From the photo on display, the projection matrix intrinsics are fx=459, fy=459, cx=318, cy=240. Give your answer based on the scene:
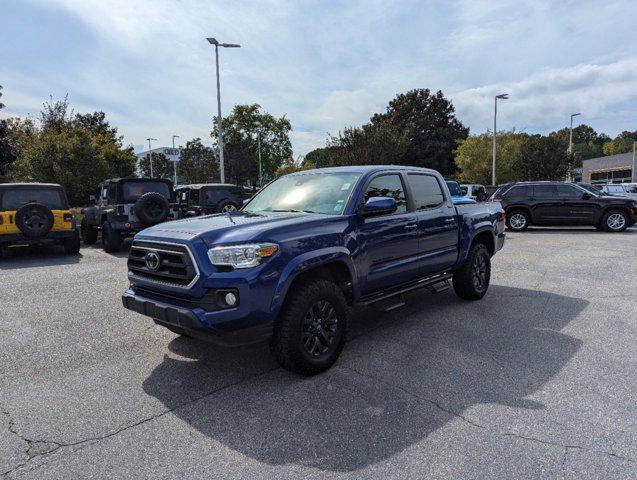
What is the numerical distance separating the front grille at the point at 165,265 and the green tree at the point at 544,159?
113 ft

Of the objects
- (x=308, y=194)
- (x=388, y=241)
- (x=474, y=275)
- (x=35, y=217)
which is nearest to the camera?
(x=388, y=241)

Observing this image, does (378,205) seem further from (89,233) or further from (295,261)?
(89,233)

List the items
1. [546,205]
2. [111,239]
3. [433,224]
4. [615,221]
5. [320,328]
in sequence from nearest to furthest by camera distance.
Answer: [320,328]
[433,224]
[111,239]
[615,221]
[546,205]

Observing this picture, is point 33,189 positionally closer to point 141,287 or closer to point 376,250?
point 141,287

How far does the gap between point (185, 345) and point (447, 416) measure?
8.72 ft

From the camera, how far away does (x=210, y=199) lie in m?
14.4

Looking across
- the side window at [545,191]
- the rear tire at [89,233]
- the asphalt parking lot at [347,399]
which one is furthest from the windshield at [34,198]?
the side window at [545,191]

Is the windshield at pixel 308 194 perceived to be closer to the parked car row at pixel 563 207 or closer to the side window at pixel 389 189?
the side window at pixel 389 189

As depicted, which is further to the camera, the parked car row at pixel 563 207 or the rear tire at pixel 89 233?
the parked car row at pixel 563 207

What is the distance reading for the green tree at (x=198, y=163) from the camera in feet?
200

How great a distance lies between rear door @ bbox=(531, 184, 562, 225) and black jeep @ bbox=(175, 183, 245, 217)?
32.9 feet

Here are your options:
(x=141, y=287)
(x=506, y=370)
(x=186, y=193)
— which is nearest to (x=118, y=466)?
(x=141, y=287)

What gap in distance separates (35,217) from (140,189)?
98.5 inches

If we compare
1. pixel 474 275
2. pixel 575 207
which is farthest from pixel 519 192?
pixel 474 275
